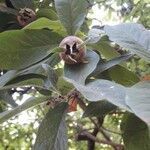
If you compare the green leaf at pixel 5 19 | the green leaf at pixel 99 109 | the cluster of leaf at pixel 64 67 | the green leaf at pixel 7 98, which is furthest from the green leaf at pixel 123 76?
the green leaf at pixel 5 19

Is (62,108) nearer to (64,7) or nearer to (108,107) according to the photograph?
(108,107)

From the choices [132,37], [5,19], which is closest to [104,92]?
[132,37]

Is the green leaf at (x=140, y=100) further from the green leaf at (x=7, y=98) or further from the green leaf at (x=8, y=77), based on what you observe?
the green leaf at (x=7, y=98)

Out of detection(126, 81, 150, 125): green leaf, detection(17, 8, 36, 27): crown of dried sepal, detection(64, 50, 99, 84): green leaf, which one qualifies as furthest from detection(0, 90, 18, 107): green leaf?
detection(126, 81, 150, 125): green leaf

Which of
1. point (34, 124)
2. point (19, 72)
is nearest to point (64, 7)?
point (19, 72)

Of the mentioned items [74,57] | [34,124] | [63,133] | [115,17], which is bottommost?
[34,124]

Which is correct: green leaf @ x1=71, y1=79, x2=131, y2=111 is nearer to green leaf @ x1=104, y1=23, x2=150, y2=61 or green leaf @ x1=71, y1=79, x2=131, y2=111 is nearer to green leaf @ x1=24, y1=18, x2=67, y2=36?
green leaf @ x1=104, y1=23, x2=150, y2=61

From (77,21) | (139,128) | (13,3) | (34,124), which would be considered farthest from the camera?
(34,124)
